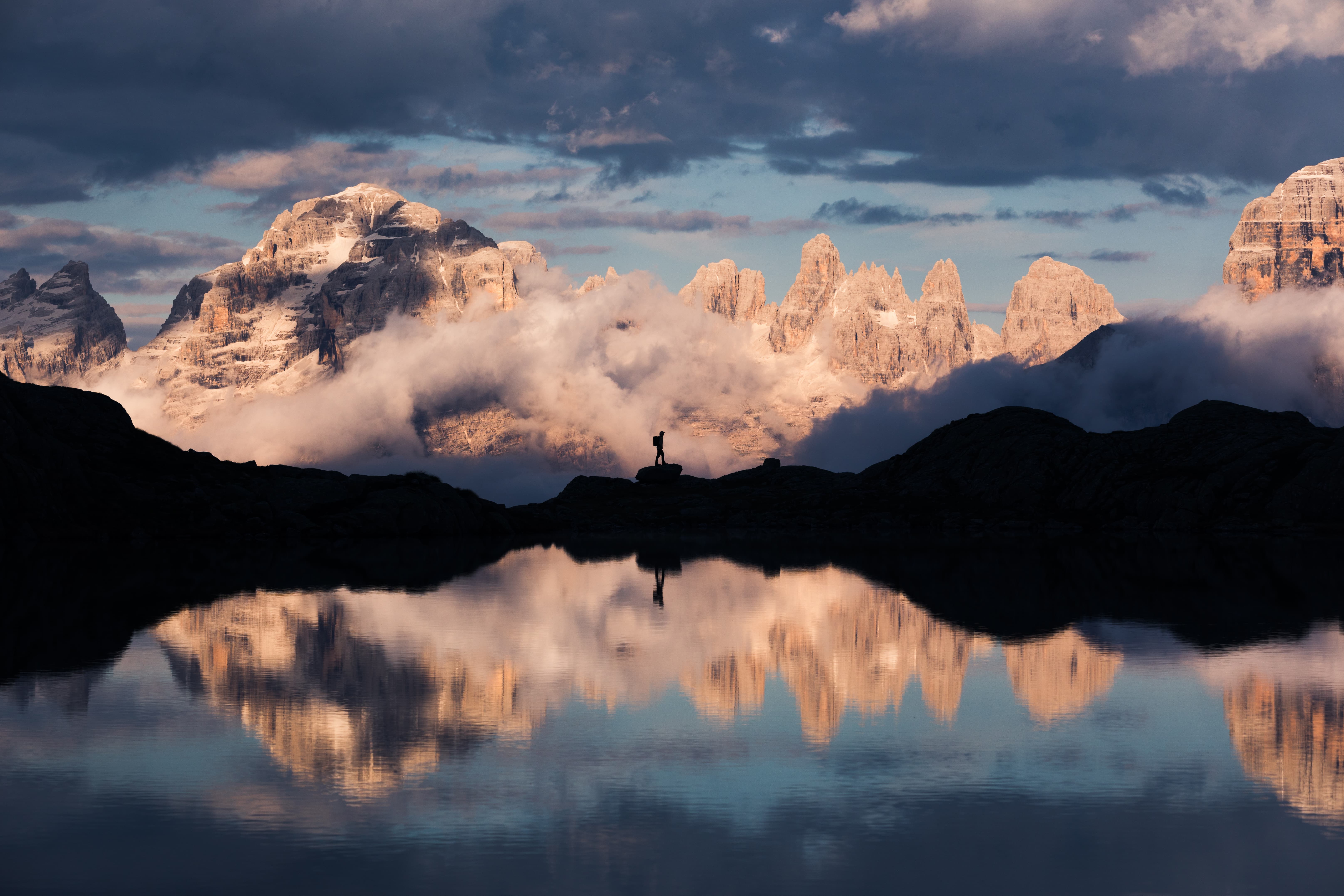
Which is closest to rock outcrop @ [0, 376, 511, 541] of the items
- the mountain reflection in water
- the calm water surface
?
the mountain reflection in water

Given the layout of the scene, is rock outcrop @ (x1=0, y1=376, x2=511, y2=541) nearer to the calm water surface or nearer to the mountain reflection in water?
the mountain reflection in water

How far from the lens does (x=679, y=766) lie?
34906mm

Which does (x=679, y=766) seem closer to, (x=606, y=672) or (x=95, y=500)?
(x=606, y=672)

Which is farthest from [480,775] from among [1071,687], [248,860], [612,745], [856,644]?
[856,644]

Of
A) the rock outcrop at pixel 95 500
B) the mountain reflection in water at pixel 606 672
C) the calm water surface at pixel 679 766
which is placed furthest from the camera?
the rock outcrop at pixel 95 500

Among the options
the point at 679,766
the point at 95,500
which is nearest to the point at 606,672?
the point at 679,766

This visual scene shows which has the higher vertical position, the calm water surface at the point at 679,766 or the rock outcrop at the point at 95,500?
the rock outcrop at the point at 95,500

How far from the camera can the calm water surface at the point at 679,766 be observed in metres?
25.6

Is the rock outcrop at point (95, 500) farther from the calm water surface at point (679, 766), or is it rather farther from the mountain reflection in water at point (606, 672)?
the calm water surface at point (679, 766)

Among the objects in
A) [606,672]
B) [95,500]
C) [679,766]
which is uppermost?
[95,500]

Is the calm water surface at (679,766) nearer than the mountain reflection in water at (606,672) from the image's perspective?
Yes

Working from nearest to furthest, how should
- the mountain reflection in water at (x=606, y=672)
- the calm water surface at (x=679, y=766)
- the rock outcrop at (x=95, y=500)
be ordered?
the calm water surface at (x=679, y=766), the mountain reflection in water at (x=606, y=672), the rock outcrop at (x=95, y=500)

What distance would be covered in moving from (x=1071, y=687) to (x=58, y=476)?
530ft

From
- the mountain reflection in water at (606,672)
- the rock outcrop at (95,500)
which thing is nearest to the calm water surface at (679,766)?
the mountain reflection in water at (606,672)
